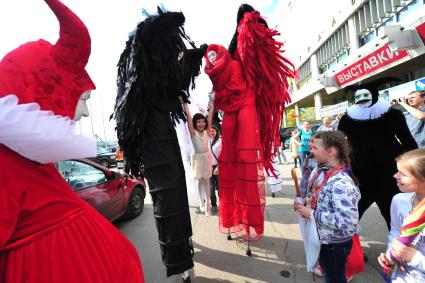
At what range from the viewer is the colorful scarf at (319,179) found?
183 centimetres

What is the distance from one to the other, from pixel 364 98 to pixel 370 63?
1206 centimetres

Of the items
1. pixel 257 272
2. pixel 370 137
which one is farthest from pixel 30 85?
pixel 370 137

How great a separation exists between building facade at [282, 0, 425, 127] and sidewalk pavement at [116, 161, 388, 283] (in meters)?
2.24

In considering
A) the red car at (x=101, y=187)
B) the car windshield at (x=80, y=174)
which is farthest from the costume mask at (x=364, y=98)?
the car windshield at (x=80, y=174)

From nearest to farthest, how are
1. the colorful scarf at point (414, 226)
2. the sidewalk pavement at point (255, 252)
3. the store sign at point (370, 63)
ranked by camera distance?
the colorful scarf at point (414, 226) < the sidewalk pavement at point (255, 252) < the store sign at point (370, 63)

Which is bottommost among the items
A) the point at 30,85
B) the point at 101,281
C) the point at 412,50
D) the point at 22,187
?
the point at 101,281

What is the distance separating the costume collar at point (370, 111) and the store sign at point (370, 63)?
9957 millimetres

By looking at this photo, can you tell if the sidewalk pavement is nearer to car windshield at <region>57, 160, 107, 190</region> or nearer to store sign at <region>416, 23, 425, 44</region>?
car windshield at <region>57, 160, 107, 190</region>

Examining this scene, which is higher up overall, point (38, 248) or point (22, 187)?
point (22, 187)

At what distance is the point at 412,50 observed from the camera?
30.9 ft

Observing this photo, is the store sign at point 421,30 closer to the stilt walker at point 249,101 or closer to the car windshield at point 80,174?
the stilt walker at point 249,101

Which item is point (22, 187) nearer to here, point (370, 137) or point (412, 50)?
point (370, 137)

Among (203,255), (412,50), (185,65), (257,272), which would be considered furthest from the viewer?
(412,50)

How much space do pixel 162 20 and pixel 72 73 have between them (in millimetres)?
886
